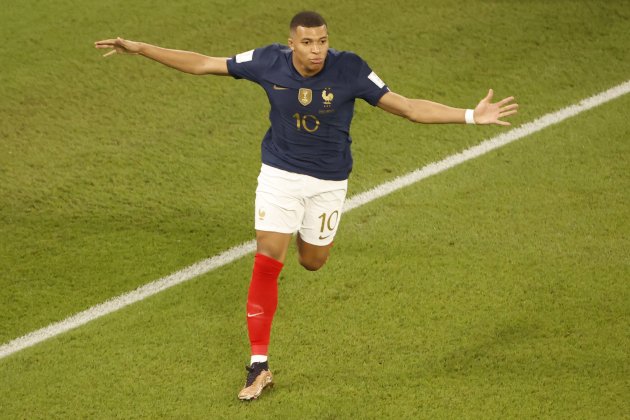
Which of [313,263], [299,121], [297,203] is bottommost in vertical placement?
[313,263]

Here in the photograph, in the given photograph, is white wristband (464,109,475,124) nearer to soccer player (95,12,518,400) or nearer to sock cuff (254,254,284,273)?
soccer player (95,12,518,400)

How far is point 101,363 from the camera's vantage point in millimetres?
6793

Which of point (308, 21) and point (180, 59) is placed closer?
point (308, 21)

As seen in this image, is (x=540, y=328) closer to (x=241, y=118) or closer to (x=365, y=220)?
(x=365, y=220)

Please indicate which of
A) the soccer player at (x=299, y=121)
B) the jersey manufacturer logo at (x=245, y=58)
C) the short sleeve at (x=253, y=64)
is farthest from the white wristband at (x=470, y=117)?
the jersey manufacturer logo at (x=245, y=58)

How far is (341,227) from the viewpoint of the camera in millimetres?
8047

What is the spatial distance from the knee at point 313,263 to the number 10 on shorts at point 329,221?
0.25 meters

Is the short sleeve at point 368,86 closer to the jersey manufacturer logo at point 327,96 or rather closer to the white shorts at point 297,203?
the jersey manufacturer logo at point 327,96

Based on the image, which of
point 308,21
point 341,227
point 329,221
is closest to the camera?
point 308,21

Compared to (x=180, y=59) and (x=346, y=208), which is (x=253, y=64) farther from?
(x=346, y=208)

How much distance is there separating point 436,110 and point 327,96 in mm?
580

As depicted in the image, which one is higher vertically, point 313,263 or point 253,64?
point 253,64

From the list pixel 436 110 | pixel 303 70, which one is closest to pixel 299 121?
pixel 303 70

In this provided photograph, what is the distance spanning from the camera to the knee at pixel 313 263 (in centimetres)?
704
